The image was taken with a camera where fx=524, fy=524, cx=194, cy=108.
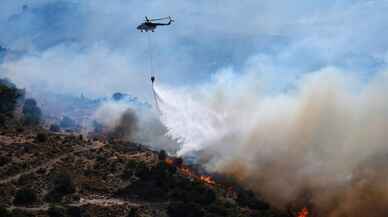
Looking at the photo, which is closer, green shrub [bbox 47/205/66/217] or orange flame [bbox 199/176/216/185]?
green shrub [bbox 47/205/66/217]

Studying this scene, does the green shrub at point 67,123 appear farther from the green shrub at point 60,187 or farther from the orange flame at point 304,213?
the orange flame at point 304,213

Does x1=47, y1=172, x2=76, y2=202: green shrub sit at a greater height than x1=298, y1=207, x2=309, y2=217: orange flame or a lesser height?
lesser

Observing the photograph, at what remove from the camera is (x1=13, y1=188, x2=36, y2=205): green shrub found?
227 feet

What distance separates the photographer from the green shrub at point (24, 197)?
69.2 m

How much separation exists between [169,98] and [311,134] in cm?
2830

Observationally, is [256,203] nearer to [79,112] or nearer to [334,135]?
[334,135]

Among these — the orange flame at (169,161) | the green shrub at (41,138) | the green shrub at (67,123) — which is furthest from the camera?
the green shrub at (67,123)

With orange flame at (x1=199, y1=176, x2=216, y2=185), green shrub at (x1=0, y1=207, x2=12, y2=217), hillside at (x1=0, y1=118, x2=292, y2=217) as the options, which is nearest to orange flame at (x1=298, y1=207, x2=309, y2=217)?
hillside at (x1=0, y1=118, x2=292, y2=217)

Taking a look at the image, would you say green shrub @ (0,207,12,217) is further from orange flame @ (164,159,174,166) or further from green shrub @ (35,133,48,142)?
orange flame @ (164,159,174,166)

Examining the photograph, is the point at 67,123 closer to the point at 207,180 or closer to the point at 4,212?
the point at 207,180

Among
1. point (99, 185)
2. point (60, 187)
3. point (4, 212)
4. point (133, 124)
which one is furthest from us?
point (133, 124)

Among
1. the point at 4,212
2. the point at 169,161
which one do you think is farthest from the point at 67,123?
the point at 4,212

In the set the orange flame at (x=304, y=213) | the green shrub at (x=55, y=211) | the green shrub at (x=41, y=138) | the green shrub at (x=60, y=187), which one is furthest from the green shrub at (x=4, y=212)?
the orange flame at (x=304, y=213)

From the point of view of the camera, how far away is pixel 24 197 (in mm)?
69812
